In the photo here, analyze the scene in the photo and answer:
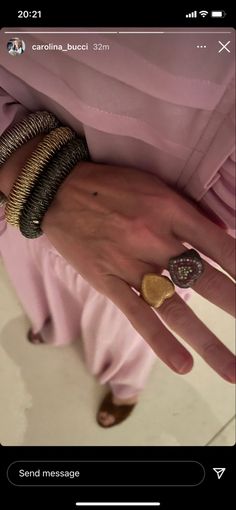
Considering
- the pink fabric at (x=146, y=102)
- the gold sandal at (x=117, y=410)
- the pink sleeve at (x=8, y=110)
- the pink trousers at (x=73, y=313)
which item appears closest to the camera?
the pink fabric at (x=146, y=102)

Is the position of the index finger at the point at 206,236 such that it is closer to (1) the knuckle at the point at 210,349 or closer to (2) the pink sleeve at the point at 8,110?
(1) the knuckle at the point at 210,349

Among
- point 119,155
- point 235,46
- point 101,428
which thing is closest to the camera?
point 235,46

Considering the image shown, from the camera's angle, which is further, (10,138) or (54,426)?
(54,426)

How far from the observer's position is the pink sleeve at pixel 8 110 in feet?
1.51

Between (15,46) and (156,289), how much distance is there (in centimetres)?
26

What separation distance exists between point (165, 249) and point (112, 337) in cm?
35

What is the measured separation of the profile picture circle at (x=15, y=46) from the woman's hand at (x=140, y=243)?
0.12 metres
